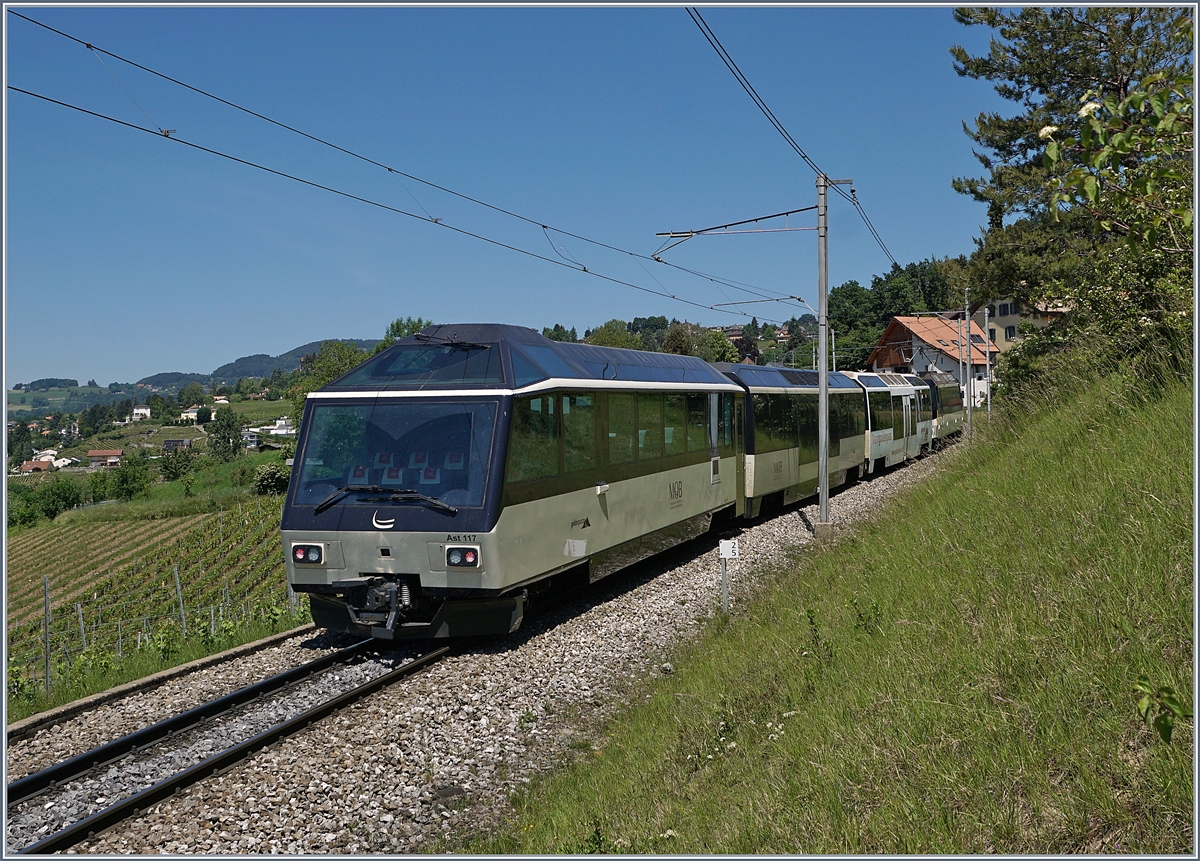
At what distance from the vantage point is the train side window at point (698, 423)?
1386 cm

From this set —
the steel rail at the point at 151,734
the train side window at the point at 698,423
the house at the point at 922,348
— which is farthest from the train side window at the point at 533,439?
the house at the point at 922,348

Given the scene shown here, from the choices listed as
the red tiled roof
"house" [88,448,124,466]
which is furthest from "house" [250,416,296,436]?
the red tiled roof

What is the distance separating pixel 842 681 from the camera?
6375 mm

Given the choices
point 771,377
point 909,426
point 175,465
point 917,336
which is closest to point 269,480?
point 175,465

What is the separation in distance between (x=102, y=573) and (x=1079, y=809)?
58.6 meters

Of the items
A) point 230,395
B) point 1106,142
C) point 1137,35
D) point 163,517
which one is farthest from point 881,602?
point 230,395

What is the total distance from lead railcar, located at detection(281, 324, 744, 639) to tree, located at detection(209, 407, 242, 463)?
102 metres

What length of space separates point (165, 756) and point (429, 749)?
198 centimetres

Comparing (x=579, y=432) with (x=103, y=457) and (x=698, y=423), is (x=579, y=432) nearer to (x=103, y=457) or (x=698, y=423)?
(x=698, y=423)

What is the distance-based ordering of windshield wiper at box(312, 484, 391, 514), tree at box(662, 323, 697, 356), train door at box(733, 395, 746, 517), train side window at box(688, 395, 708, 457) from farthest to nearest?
tree at box(662, 323, 697, 356)
train door at box(733, 395, 746, 517)
train side window at box(688, 395, 708, 457)
windshield wiper at box(312, 484, 391, 514)

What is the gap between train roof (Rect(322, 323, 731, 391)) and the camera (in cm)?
941

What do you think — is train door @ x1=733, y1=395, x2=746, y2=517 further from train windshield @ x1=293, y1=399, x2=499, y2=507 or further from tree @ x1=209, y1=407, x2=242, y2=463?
tree @ x1=209, y1=407, x2=242, y2=463

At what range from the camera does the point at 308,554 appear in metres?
8.99

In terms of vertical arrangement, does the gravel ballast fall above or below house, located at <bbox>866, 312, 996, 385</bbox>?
below
